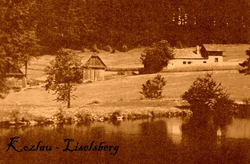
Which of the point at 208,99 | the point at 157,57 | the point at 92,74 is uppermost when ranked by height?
the point at 157,57

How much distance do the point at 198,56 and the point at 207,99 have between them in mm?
27567

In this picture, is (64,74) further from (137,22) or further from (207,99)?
(137,22)

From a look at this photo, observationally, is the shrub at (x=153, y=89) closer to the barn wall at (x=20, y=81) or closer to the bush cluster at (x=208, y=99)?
the bush cluster at (x=208, y=99)

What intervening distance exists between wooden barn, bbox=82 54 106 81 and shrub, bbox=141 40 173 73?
6278 mm

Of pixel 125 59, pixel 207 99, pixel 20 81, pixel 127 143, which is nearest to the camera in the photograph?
pixel 127 143

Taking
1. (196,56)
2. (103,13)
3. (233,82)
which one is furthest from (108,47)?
(233,82)

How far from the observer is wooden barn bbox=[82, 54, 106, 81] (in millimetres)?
56406

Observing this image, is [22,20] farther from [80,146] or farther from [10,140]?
[80,146]

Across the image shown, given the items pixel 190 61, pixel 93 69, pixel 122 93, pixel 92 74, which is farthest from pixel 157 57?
pixel 122 93

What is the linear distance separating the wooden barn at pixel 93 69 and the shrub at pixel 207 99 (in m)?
21.2

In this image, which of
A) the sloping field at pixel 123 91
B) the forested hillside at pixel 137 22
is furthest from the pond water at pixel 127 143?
the forested hillside at pixel 137 22

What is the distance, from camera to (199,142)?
23.1 m

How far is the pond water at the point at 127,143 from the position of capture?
19281mm

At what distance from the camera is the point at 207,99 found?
3628cm
